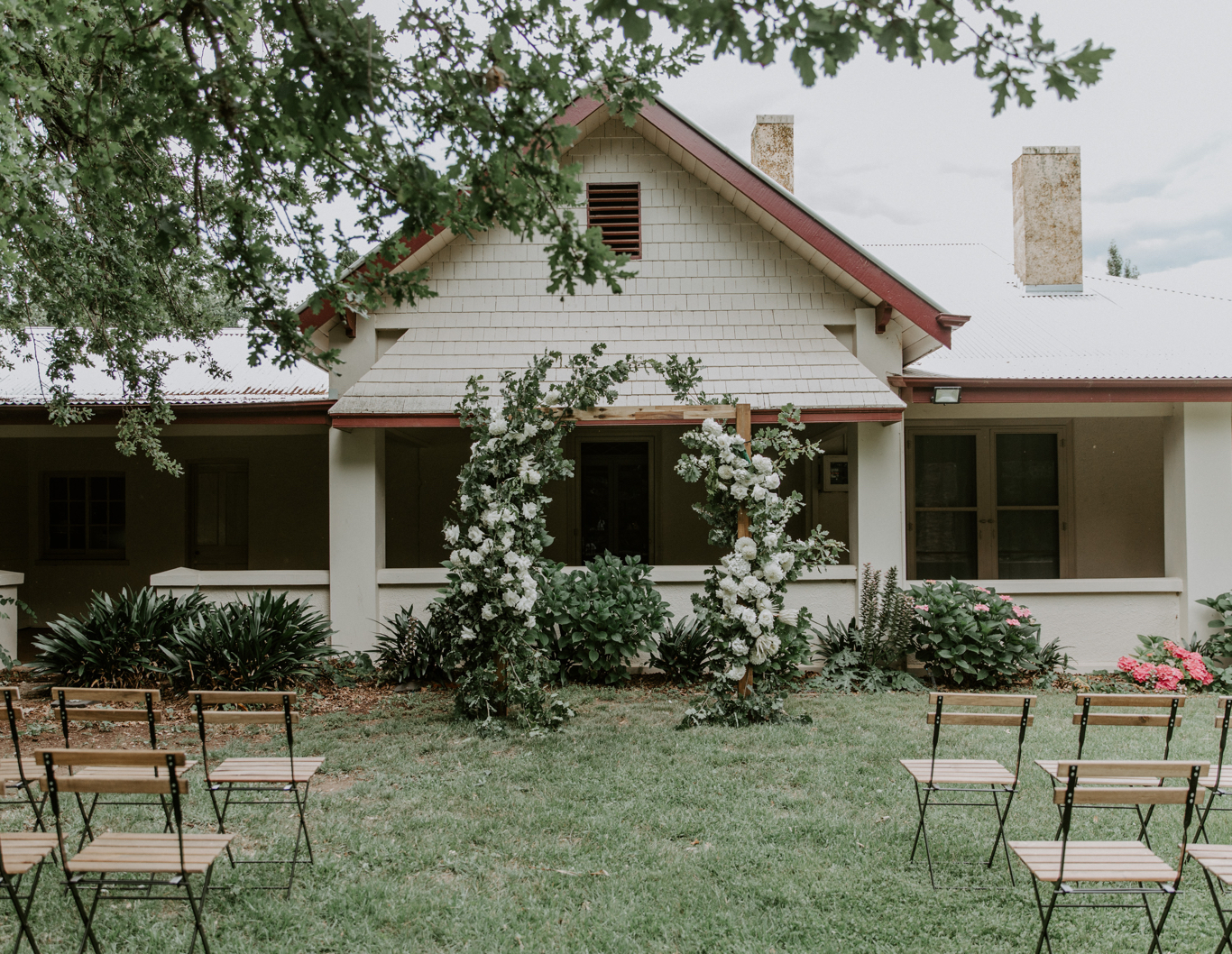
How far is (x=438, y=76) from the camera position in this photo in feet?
13.7

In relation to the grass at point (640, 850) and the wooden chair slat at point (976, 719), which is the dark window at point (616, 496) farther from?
the wooden chair slat at point (976, 719)

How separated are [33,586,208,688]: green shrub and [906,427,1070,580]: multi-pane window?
8.72 meters

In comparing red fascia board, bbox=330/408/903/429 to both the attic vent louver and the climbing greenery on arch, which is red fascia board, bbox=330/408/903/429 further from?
the attic vent louver

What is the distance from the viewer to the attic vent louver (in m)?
9.61

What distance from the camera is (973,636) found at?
Result: 859cm

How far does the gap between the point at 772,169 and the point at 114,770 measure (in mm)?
11387

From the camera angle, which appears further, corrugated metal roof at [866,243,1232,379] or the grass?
corrugated metal roof at [866,243,1232,379]

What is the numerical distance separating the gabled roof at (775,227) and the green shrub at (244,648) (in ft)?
9.76

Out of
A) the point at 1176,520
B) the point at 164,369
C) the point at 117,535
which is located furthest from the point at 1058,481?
the point at 117,535

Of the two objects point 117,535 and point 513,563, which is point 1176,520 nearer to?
point 513,563

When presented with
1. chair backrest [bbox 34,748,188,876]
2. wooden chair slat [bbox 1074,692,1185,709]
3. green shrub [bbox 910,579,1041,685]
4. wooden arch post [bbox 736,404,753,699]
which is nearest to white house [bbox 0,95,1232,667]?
green shrub [bbox 910,579,1041,685]

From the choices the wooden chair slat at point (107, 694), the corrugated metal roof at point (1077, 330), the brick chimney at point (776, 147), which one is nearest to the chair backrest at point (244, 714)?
the wooden chair slat at point (107, 694)

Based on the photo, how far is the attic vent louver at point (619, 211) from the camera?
9.61 meters

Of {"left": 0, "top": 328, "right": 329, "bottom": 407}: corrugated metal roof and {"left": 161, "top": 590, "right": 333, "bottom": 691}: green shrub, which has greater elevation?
{"left": 0, "top": 328, "right": 329, "bottom": 407}: corrugated metal roof
